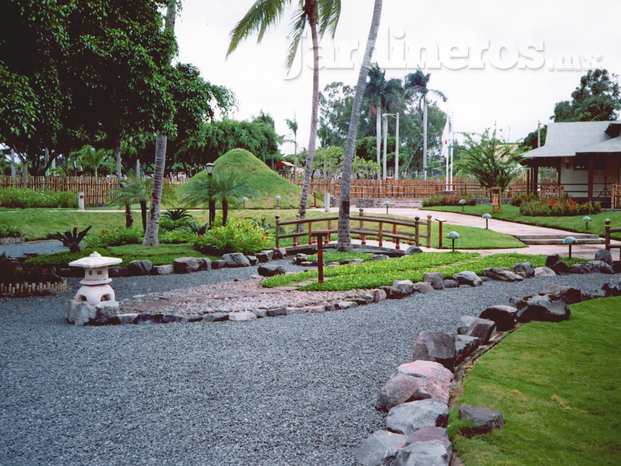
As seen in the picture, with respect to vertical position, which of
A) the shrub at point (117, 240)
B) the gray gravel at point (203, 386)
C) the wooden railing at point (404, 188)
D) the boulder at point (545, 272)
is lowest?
the gray gravel at point (203, 386)

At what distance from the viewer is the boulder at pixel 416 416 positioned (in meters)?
3.70

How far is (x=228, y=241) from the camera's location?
47.9 ft

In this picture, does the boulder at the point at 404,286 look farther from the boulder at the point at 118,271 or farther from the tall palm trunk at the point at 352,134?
the boulder at the point at 118,271

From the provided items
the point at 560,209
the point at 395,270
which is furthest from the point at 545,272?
the point at 560,209

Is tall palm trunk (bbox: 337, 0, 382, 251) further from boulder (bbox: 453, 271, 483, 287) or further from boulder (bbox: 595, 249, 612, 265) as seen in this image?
boulder (bbox: 595, 249, 612, 265)

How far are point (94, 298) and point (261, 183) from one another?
73.9 feet

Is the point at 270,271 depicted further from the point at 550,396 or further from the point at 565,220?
the point at 565,220

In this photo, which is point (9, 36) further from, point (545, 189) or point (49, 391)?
point (545, 189)

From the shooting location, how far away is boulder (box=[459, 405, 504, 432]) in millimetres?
3586

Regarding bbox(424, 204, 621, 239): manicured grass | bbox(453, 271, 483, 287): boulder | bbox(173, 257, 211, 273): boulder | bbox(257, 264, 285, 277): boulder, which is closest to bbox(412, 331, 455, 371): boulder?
bbox(453, 271, 483, 287): boulder

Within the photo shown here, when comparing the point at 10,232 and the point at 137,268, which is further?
the point at 10,232

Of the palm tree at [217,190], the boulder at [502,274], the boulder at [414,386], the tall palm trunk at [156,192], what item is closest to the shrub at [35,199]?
the palm tree at [217,190]

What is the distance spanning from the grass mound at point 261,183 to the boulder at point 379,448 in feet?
82.9

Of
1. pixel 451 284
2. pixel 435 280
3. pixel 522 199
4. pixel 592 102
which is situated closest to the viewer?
pixel 435 280
